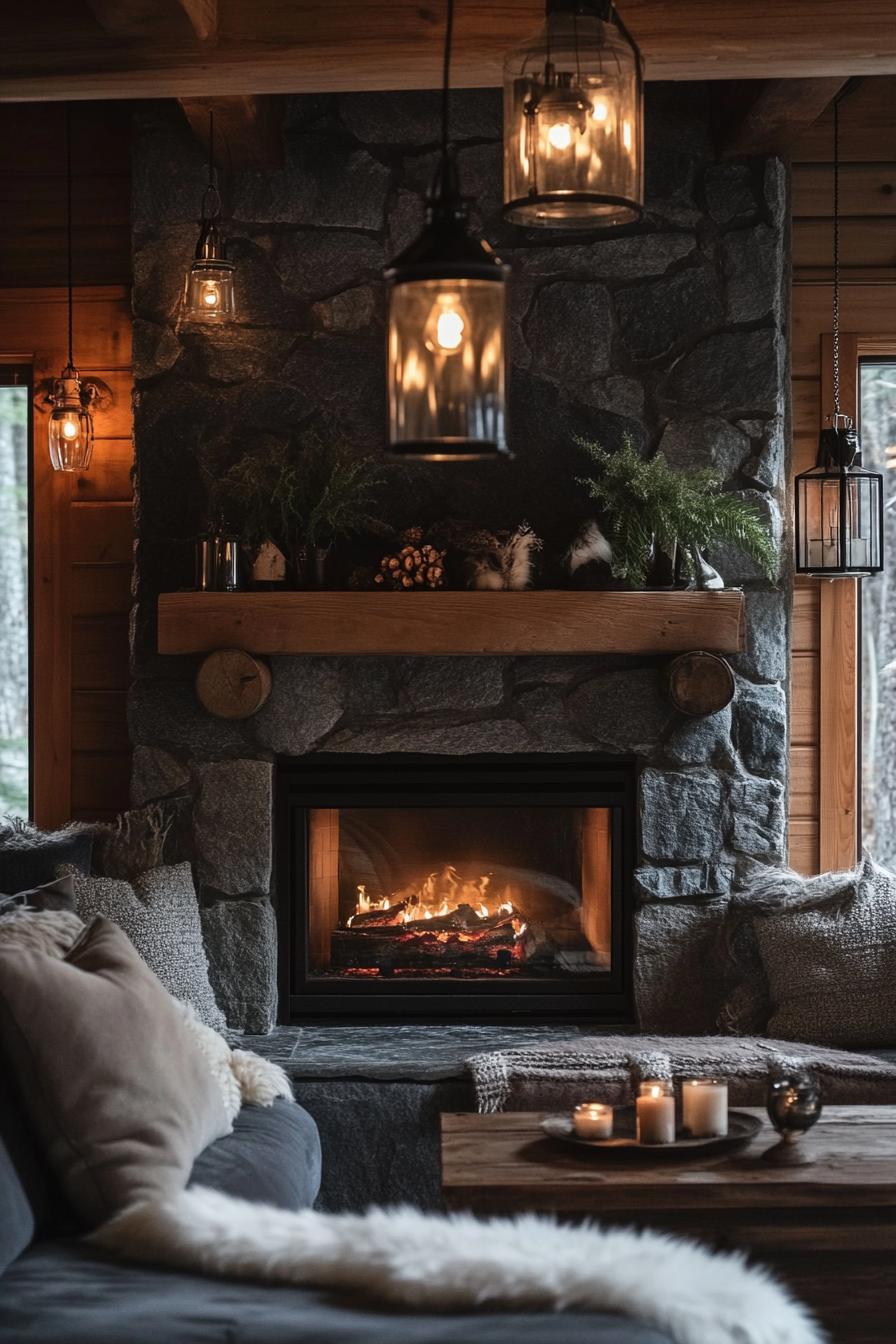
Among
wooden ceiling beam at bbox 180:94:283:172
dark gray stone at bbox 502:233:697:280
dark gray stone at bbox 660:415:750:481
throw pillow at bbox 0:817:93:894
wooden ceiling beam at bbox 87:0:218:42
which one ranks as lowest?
throw pillow at bbox 0:817:93:894

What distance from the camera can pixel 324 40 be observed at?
3.12 m

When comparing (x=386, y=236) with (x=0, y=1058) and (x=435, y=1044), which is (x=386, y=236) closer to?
(x=435, y=1044)

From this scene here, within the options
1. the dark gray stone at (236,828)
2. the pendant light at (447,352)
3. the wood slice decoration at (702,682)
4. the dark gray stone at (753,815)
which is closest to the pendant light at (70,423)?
the dark gray stone at (236,828)

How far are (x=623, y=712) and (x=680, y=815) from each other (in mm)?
300

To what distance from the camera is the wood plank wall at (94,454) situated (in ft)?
14.2

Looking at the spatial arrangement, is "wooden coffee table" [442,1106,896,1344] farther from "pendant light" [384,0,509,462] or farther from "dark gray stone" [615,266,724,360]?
"dark gray stone" [615,266,724,360]

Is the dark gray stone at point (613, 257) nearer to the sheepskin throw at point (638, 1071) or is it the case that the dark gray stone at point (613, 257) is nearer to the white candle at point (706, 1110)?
Result: the sheepskin throw at point (638, 1071)

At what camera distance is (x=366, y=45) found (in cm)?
312

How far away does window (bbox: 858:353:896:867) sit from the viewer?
14.3ft

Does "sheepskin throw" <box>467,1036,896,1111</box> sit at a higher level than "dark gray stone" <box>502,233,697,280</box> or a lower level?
lower

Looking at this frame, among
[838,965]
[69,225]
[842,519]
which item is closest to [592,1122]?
[838,965]

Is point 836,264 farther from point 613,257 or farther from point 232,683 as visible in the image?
point 232,683

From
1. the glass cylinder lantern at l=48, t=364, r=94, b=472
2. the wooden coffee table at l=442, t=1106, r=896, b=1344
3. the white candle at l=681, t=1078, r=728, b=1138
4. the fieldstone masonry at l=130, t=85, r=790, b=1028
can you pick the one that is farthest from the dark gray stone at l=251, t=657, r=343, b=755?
the white candle at l=681, t=1078, r=728, b=1138

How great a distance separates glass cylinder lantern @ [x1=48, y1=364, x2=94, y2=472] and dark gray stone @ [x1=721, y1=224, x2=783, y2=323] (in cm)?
171
